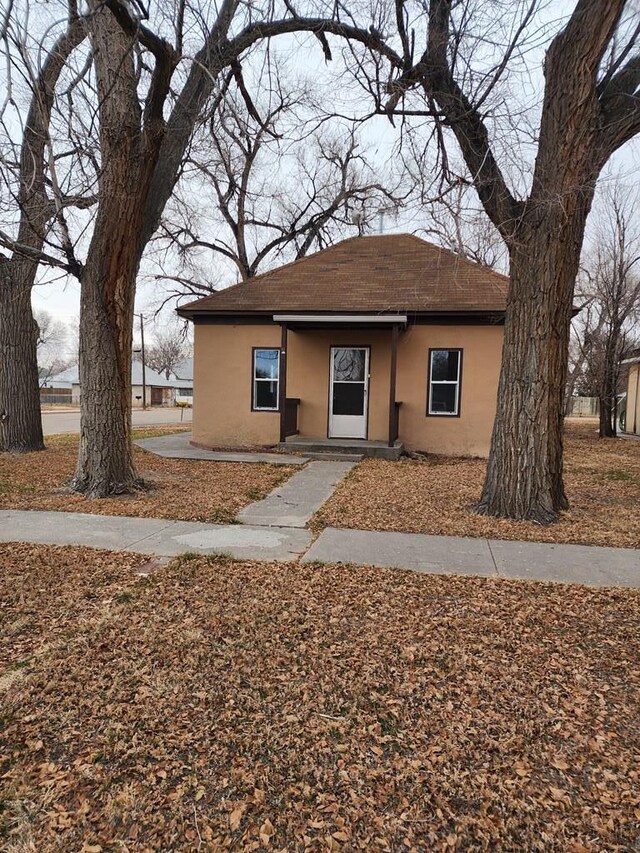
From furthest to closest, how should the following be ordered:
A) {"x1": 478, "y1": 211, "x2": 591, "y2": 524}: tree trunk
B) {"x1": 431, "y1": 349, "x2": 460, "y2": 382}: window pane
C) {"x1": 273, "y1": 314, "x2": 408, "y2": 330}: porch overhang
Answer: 1. {"x1": 431, "y1": 349, "x2": 460, "y2": 382}: window pane
2. {"x1": 273, "y1": 314, "x2": 408, "y2": 330}: porch overhang
3. {"x1": 478, "y1": 211, "x2": 591, "y2": 524}: tree trunk

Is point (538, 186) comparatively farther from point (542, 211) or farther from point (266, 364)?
point (266, 364)

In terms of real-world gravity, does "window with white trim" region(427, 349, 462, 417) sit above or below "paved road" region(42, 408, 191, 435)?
above

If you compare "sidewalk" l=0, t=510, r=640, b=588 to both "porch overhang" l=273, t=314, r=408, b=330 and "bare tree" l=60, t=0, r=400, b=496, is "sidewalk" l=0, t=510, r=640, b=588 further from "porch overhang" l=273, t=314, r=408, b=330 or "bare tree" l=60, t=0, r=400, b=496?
"porch overhang" l=273, t=314, r=408, b=330

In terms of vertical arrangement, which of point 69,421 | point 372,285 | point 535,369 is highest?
point 372,285

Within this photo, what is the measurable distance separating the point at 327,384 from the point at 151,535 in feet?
25.3

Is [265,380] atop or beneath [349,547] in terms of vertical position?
atop

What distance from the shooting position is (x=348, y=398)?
1229 cm

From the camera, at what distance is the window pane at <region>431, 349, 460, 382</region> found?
1168 centimetres

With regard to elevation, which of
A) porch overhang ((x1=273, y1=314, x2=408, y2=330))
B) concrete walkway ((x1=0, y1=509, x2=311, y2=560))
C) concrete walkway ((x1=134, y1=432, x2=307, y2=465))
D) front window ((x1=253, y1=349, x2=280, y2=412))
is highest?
porch overhang ((x1=273, y1=314, x2=408, y2=330))

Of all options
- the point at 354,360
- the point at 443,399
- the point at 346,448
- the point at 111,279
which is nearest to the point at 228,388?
the point at 354,360

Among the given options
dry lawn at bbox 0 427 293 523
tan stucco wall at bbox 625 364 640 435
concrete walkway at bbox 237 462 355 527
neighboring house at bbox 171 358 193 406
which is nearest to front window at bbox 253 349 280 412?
dry lawn at bbox 0 427 293 523

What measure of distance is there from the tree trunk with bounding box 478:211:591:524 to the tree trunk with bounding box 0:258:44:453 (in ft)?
30.7

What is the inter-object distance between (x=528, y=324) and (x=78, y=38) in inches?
253

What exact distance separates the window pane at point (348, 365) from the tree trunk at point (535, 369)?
20.6ft
